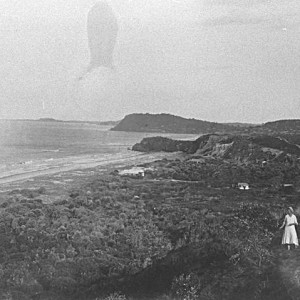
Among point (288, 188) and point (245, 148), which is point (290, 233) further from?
point (245, 148)

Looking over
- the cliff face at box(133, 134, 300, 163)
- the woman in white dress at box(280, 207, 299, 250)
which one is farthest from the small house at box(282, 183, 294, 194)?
the cliff face at box(133, 134, 300, 163)

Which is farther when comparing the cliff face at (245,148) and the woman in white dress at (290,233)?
the cliff face at (245,148)

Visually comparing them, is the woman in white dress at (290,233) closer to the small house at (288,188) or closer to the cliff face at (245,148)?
the small house at (288,188)

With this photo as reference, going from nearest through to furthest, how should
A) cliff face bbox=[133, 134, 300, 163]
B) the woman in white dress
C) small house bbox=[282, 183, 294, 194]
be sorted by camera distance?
the woman in white dress
small house bbox=[282, 183, 294, 194]
cliff face bbox=[133, 134, 300, 163]

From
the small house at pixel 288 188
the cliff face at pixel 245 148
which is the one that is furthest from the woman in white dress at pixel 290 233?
the cliff face at pixel 245 148

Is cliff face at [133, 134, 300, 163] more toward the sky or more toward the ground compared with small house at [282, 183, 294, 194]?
A: more toward the sky

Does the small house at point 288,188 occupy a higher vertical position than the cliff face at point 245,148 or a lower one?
lower

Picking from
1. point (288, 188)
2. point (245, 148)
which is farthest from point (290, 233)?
point (245, 148)

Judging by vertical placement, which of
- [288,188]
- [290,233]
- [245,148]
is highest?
[245,148]

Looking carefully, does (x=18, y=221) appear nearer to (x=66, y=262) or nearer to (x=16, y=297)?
(x=66, y=262)

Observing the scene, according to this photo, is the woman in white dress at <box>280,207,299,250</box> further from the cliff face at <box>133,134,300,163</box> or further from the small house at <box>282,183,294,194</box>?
the cliff face at <box>133,134,300,163</box>

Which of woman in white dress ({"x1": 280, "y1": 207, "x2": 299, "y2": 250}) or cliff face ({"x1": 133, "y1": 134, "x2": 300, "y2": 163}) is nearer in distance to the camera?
woman in white dress ({"x1": 280, "y1": 207, "x2": 299, "y2": 250})
